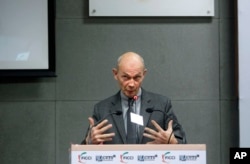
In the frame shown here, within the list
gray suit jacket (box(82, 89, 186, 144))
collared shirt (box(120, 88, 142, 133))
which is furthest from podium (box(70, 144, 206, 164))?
collared shirt (box(120, 88, 142, 133))

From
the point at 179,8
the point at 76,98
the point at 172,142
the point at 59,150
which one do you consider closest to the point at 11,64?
the point at 76,98

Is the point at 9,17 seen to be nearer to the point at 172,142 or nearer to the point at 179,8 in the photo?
the point at 179,8

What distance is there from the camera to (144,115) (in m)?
2.29

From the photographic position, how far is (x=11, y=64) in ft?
11.0

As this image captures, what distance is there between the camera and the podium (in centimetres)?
178

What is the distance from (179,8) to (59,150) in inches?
60.7

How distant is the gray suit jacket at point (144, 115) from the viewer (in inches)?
88.6

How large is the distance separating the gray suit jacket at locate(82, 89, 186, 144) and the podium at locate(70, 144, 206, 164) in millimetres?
368

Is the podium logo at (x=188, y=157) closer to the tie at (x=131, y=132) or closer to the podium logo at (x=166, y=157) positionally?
the podium logo at (x=166, y=157)

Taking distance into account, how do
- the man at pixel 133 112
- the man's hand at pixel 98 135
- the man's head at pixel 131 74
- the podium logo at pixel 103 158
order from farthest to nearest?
the man's head at pixel 131 74
the man at pixel 133 112
the man's hand at pixel 98 135
the podium logo at pixel 103 158

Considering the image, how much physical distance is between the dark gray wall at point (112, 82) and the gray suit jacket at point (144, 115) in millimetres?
1100

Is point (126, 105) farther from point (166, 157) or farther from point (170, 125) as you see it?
point (166, 157)

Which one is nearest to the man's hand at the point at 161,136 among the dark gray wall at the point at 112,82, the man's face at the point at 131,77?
the man's face at the point at 131,77

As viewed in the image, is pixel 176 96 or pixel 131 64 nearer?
pixel 131 64
